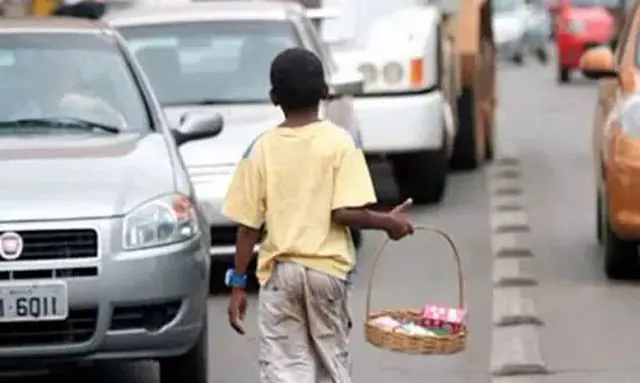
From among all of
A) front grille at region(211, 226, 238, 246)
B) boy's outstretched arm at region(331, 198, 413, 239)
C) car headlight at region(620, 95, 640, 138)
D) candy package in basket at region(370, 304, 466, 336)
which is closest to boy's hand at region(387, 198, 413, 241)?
boy's outstretched arm at region(331, 198, 413, 239)

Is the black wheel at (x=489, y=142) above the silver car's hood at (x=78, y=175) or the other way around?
the other way around

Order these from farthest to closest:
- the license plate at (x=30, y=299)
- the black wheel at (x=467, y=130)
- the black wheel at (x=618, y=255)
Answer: the black wheel at (x=467, y=130) < the black wheel at (x=618, y=255) < the license plate at (x=30, y=299)

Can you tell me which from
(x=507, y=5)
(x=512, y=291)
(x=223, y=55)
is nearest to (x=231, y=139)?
(x=223, y=55)

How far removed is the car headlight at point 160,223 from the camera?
815cm

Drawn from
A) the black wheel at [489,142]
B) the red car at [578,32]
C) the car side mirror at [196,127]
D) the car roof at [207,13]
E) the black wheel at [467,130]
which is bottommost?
the red car at [578,32]

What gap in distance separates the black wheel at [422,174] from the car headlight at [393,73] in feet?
2.01

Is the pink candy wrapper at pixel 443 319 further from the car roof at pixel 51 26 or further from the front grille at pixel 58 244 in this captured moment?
the car roof at pixel 51 26

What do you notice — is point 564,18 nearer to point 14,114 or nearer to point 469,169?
point 469,169

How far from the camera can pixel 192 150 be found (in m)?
11.7

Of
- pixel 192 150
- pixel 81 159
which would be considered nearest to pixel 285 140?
pixel 81 159

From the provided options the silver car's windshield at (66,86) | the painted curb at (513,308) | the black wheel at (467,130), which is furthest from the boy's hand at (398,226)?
the black wheel at (467,130)

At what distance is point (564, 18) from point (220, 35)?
24138 mm

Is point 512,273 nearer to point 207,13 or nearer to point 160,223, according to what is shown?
point 207,13

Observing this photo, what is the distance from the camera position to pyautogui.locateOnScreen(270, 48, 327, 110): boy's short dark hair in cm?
648
